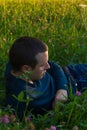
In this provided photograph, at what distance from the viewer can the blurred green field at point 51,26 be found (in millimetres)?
4719

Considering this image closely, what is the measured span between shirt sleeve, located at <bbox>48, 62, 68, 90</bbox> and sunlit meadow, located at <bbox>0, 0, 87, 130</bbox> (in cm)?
42

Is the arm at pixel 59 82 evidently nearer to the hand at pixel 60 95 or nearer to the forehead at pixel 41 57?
the hand at pixel 60 95

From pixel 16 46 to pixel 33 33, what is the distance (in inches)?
→ 62.9

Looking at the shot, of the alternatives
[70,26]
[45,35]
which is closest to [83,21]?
[70,26]

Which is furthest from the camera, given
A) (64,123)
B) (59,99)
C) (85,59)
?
(85,59)

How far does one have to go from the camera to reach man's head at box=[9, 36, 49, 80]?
3.65 metres

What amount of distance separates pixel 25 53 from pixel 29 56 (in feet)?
0.12

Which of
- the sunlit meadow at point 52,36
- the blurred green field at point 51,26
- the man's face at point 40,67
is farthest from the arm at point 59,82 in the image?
the blurred green field at point 51,26

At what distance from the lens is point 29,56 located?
3.65m

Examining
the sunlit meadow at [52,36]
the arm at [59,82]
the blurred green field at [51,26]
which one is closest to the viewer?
the sunlit meadow at [52,36]

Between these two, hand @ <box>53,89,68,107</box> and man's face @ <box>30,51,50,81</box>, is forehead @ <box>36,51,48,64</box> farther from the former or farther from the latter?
hand @ <box>53,89,68,107</box>

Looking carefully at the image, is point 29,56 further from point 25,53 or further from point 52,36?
point 52,36

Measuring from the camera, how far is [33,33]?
17.3 ft

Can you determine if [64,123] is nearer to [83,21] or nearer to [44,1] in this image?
[83,21]
